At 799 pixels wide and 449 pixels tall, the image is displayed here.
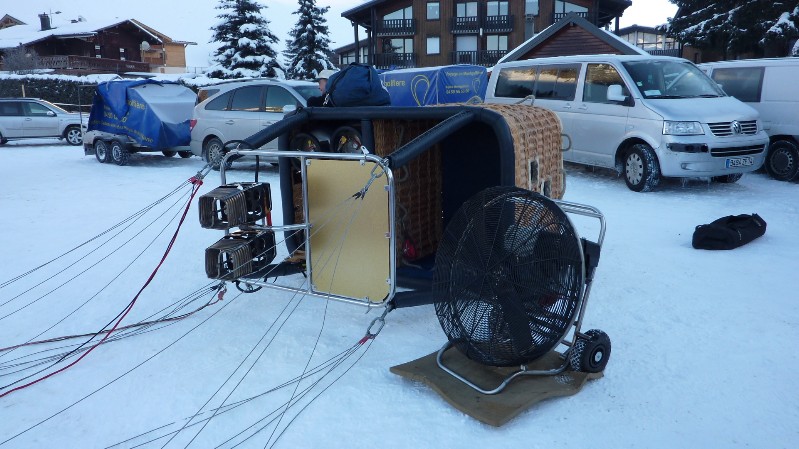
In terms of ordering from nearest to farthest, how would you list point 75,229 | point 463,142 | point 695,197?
point 463,142
point 75,229
point 695,197

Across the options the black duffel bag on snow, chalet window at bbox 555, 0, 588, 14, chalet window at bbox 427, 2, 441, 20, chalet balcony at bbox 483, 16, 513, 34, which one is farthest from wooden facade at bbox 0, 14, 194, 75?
the black duffel bag on snow

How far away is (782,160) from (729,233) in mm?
5117

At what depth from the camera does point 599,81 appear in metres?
10.3

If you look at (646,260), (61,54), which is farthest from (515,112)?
(61,54)

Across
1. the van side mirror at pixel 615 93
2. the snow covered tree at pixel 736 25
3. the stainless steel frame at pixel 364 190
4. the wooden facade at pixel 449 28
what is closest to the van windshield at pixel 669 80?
the van side mirror at pixel 615 93

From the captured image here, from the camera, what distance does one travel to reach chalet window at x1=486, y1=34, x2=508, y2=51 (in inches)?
1689

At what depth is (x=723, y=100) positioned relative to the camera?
9.62m

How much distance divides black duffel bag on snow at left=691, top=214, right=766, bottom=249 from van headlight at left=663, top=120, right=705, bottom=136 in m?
2.63

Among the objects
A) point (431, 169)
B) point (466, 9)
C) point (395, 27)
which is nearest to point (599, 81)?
point (431, 169)

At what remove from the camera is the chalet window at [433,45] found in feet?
141

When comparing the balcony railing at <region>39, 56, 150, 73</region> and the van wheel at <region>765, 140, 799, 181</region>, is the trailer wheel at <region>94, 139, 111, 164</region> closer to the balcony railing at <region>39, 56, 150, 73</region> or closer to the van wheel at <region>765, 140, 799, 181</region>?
the van wheel at <region>765, 140, 799, 181</region>

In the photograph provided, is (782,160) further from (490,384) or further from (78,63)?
(78,63)

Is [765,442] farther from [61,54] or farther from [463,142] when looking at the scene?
[61,54]

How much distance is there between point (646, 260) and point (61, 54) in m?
58.3
